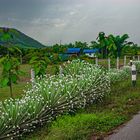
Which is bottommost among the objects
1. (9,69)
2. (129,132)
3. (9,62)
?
(129,132)

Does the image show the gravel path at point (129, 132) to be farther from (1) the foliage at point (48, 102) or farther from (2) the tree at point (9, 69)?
(2) the tree at point (9, 69)

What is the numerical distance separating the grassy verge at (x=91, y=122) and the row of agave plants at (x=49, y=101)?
0.77 ft

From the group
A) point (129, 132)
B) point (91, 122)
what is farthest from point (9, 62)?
point (129, 132)

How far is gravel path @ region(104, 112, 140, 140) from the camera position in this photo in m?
9.81

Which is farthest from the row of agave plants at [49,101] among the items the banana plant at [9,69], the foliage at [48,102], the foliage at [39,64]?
the foliage at [39,64]

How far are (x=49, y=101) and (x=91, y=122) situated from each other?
1195 millimetres

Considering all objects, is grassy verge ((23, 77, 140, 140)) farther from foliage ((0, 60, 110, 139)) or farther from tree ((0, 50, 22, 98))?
tree ((0, 50, 22, 98))

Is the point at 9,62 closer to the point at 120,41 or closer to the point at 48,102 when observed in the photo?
the point at 48,102

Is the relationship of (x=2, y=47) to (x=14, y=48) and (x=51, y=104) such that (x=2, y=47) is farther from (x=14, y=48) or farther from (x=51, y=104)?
(x=51, y=104)

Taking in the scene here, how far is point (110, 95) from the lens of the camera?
57.1 ft

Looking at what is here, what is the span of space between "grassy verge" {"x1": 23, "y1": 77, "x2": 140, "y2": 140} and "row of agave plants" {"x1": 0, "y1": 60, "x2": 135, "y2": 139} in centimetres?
23

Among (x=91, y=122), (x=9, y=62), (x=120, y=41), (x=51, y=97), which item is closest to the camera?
(x=91, y=122)

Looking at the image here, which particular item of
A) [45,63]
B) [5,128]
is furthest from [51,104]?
[45,63]

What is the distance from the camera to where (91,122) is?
11.4 metres
